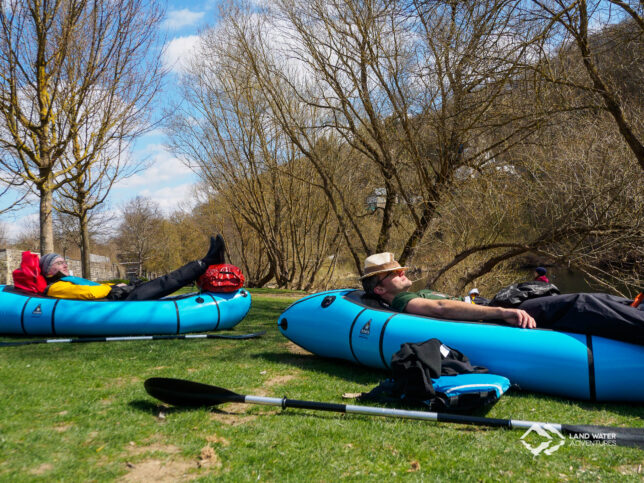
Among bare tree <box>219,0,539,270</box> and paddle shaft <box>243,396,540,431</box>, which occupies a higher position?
bare tree <box>219,0,539,270</box>

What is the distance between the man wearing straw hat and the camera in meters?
3.80

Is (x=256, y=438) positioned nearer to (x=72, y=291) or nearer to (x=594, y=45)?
(x=72, y=291)

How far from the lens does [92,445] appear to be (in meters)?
2.57

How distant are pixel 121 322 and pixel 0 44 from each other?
5.49m

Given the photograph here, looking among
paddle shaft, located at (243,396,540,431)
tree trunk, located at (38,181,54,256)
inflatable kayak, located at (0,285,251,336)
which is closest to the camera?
paddle shaft, located at (243,396,540,431)

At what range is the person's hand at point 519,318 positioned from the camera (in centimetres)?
371

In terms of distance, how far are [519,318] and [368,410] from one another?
156 centimetres

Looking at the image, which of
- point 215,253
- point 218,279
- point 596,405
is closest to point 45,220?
point 215,253

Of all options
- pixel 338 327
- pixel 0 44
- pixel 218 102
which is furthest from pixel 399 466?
pixel 218 102

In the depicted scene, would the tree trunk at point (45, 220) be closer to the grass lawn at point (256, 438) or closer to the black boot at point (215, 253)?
the black boot at point (215, 253)

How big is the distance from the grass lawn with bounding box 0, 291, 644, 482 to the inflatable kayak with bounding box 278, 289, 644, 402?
0.40 feet

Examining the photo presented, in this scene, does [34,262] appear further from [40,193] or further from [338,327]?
[338,327]

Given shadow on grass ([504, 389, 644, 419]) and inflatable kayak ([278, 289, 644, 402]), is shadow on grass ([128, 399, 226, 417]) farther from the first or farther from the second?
shadow on grass ([504, 389, 644, 419])

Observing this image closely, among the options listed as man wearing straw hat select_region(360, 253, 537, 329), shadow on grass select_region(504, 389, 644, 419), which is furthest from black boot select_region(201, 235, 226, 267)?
shadow on grass select_region(504, 389, 644, 419)
